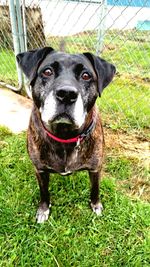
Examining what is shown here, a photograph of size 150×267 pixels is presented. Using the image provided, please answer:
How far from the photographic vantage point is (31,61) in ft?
6.03

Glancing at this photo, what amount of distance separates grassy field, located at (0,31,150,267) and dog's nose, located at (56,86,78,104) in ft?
3.38

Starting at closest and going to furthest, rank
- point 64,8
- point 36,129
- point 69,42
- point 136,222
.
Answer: point 36,129
point 136,222
point 64,8
point 69,42

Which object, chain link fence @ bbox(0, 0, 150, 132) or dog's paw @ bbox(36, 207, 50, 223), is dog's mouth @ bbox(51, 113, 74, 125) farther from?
chain link fence @ bbox(0, 0, 150, 132)

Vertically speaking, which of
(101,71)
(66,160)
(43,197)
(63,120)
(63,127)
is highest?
→ (101,71)

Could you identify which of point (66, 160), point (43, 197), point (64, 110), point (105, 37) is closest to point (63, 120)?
point (64, 110)

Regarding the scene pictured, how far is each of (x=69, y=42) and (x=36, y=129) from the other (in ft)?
8.62

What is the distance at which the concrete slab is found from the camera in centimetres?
341

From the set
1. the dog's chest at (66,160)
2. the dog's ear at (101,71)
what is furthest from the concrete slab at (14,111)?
the dog's ear at (101,71)

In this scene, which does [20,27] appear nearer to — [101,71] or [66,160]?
[101,71]

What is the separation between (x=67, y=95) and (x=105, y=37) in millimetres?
3329

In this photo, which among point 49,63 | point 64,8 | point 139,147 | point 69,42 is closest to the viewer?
point 49,63

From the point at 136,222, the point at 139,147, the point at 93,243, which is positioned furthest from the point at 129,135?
the point at 93,243

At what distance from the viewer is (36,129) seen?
2020 mm

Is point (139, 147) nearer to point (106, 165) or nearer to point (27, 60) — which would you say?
point (106, 165)
